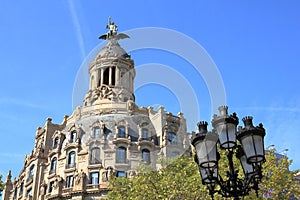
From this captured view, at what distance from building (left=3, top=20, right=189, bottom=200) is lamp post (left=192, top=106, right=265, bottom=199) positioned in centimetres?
2869

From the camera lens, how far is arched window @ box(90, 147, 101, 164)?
42.2 m

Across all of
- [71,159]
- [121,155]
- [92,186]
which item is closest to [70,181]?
[71,159]

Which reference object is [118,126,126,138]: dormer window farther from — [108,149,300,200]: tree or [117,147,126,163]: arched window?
[108,149,300,200]: tree

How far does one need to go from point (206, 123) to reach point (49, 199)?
34.5m

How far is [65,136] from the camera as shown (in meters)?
47.2

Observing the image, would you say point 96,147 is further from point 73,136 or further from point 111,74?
point 111,74

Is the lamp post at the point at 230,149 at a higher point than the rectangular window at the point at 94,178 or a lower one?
lower

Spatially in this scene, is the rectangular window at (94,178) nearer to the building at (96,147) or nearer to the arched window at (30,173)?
the building at (96,147)

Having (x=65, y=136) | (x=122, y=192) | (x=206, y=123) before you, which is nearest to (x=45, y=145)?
(x=65, y=136)

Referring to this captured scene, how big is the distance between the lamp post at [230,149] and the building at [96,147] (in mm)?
28688

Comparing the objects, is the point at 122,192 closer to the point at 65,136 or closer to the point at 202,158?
the point at 202,158

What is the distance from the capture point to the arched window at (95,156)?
4222cm

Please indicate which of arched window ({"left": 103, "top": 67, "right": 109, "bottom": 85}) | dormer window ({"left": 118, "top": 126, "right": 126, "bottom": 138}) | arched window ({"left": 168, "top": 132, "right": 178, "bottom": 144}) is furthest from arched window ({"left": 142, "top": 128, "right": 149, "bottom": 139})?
arched window ({"left": 103, "top": 67, "right": 109, "bottom": 85})

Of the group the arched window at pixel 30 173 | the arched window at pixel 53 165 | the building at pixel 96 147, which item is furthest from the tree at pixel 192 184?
the arched window at pixel 30 173
